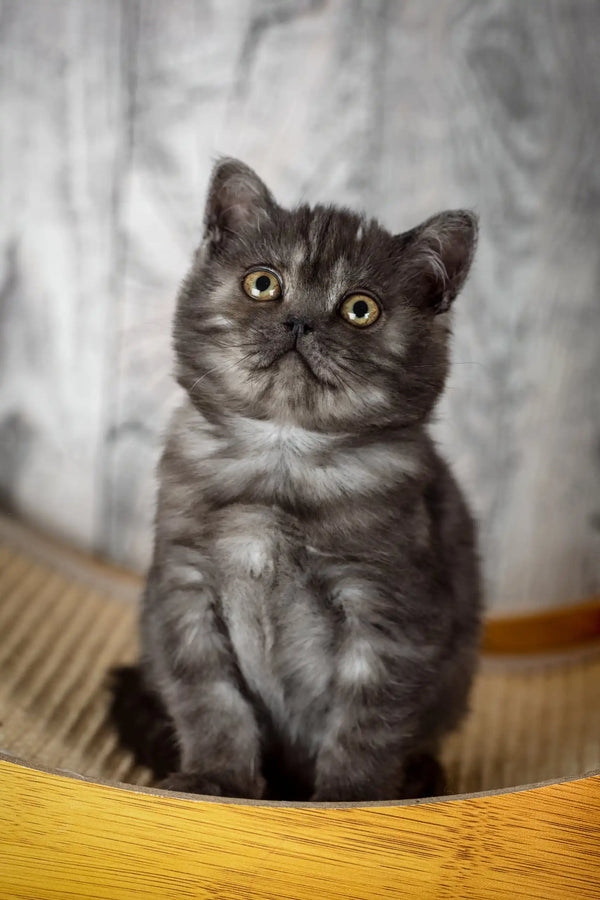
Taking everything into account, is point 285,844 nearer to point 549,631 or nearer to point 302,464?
point 302,464

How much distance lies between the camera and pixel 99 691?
138 cm

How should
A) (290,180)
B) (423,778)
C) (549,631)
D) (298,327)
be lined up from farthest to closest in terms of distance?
(549,631), (290,180), (423,778), (298,327)

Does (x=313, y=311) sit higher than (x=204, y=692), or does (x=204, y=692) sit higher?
(x=313, y=311)

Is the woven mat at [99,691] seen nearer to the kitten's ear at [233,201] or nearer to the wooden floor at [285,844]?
the wooden floor at [285,844]

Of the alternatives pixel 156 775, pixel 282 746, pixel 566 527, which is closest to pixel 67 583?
pixel 156 775

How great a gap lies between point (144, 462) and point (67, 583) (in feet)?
0.98

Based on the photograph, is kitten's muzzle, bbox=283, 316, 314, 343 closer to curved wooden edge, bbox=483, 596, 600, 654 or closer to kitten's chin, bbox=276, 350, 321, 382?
kitten's chin, bbox=276, 350, 321, 382

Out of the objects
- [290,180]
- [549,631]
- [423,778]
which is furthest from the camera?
[549,631]

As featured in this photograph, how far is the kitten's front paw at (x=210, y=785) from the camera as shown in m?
1.07

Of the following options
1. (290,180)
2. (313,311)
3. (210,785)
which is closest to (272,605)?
(210,785)

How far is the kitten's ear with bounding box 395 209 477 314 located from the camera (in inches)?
40.2

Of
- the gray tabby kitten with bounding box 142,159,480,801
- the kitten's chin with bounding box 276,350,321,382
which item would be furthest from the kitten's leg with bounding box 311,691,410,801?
the kitten's chin with bounding box 276,350,321,382

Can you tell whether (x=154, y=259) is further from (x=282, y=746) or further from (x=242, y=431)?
(x=282, y=746)

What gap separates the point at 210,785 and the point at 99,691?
368 mm
